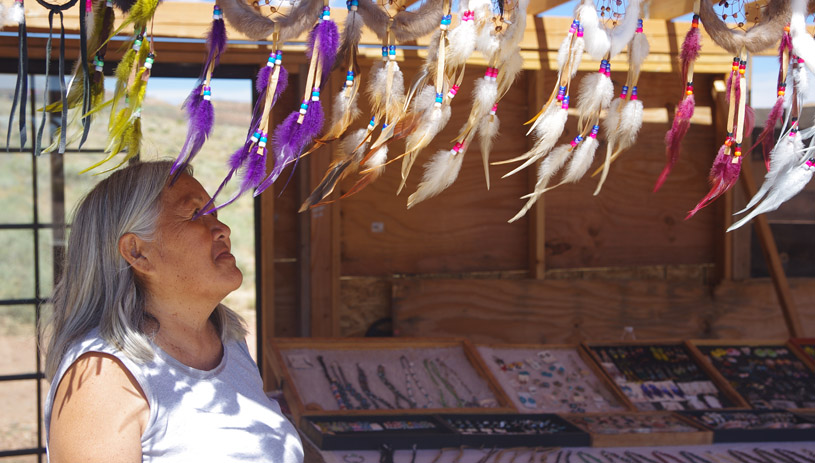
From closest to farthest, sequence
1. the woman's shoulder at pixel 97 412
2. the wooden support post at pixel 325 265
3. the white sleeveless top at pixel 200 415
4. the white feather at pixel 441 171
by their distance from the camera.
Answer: the woman's shoulder at pixel 97 412, the white sleeveless top at pixel 200 415, the white feather at pixel 441 171, the wooden support post at pixel 325 265

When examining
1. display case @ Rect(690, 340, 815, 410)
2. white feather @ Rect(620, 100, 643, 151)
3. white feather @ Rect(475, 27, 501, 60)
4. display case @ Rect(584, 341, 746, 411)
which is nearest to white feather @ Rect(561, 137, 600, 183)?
white feather @ Rect(620, 100, 643, 151)

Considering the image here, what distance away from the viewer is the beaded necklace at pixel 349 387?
3.08 m

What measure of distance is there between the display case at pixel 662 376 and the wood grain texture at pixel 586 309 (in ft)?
1.91

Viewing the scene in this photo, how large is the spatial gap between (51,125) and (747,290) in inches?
147

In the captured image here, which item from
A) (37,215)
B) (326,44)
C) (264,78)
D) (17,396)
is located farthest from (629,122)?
(17,396)

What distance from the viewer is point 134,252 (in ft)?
5.36

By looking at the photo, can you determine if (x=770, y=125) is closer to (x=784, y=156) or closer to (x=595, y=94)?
(x=784, y=156)

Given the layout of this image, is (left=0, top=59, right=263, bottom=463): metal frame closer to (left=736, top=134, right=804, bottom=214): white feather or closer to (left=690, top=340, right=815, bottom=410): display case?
(left=690, top=340, right=815, bottom=410): display case

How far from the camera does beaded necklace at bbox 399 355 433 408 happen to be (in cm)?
318

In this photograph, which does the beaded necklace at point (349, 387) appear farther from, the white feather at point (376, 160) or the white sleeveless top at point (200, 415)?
the white feather at point (376, 160)

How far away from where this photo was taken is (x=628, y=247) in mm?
4422

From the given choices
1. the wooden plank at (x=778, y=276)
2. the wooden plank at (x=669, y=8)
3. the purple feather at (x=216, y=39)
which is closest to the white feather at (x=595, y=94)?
the purple feather at (x=216, y=39)

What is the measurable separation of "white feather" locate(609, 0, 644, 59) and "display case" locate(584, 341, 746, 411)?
180 centimetres

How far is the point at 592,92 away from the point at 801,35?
1.63 ft
